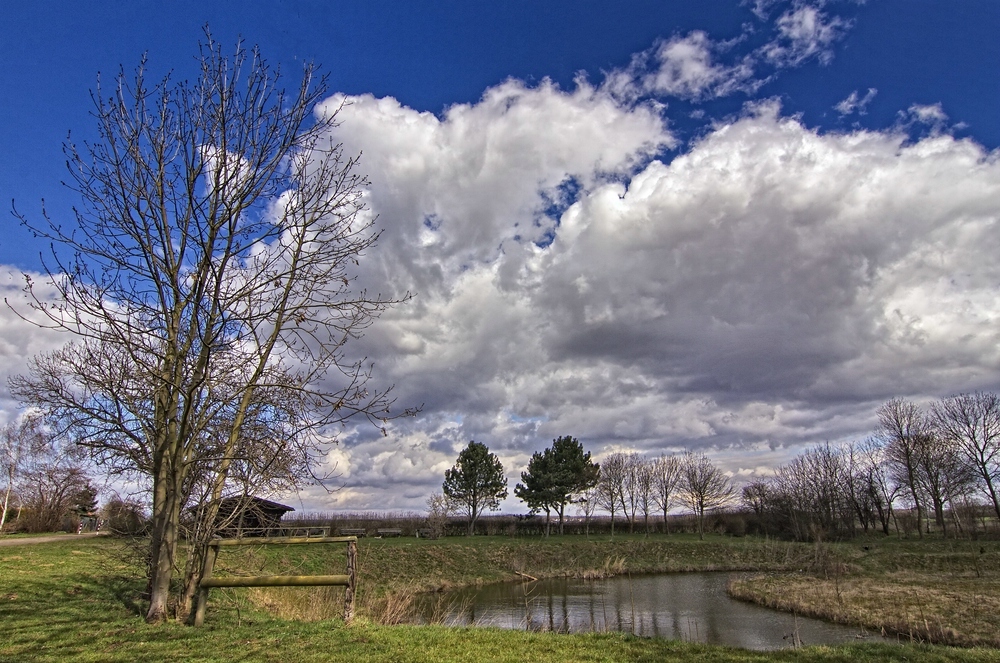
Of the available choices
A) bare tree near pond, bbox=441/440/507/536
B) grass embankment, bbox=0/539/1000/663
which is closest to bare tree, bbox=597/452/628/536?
bare tree near pond, bbox=441/440/507/536

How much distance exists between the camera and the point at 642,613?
71.6ft

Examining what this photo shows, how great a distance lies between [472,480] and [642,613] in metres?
36.4

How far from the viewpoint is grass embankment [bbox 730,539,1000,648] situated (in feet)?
49.7

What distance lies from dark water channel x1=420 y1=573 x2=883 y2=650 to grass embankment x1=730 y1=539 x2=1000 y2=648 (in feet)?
3.17

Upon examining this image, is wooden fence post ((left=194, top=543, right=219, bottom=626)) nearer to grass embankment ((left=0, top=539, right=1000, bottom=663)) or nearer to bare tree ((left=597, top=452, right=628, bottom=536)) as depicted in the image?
grass embankment ((left=0, top=539, right=1000, bottom=663))

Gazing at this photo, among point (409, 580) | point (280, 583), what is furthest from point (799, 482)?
point (280, 583)

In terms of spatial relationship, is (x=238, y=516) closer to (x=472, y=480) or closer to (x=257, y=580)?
(x=257, y=580)

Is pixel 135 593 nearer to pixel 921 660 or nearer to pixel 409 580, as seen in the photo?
pixel 921 660

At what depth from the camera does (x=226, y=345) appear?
810 centimetres

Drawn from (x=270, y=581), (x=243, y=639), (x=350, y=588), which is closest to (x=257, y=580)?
(x=270, y=581)

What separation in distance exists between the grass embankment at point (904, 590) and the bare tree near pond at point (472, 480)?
29391 millimetres

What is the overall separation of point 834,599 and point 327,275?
22.5m

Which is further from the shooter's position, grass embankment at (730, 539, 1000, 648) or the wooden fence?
grass embankment at (730, 539, 1000, 648)

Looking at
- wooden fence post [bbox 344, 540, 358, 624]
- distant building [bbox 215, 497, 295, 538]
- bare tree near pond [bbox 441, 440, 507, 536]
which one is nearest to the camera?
wooden fence post [bbox 344, 540, 358, 624]
